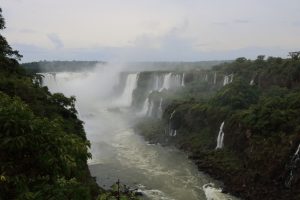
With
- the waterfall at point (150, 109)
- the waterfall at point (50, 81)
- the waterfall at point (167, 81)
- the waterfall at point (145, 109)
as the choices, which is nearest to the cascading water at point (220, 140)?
the waterfall at point (150, 109)

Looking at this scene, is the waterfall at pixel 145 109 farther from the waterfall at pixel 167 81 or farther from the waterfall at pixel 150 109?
the waterfall at pixel 167 81

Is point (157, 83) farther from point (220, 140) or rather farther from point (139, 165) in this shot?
point (139, 165)

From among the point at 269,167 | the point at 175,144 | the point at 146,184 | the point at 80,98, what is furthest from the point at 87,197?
the point at 80,98

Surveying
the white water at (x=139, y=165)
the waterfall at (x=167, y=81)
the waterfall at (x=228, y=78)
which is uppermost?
the waterfall at (x=228, y=78)

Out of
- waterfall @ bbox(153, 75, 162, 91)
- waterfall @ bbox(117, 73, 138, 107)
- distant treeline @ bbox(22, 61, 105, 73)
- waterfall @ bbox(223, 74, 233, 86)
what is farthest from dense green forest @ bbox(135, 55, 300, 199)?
distant treeline @ bbox(22, 61, 105, 73)

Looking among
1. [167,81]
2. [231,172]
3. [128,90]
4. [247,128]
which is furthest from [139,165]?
[128,90]
